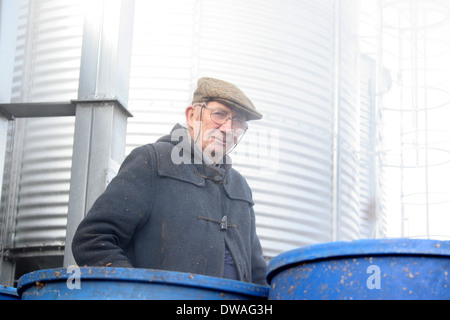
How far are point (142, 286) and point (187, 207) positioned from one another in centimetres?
102

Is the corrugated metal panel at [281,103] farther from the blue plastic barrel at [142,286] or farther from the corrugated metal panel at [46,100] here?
the blue plastic barrel at [142,286]

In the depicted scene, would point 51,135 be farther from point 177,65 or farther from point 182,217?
point 182,217

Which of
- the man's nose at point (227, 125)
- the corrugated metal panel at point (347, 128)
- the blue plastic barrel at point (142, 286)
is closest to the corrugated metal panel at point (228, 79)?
the corrugated metal panel at point (347, 128)

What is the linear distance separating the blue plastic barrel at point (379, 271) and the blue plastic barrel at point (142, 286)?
0.70ft

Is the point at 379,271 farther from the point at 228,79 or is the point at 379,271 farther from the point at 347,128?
the point at 347,128

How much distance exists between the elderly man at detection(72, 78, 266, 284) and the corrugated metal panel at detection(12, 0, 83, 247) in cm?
326

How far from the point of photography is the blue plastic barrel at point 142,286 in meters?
1.88

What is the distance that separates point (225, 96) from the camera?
308 centimetres

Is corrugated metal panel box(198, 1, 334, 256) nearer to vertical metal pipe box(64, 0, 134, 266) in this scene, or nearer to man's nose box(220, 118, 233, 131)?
vertical metal pipe box(64, 0, 134, 266)

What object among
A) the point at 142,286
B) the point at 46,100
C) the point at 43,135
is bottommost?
the point at 142,286

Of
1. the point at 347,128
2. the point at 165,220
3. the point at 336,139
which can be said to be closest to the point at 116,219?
the point at 165,220

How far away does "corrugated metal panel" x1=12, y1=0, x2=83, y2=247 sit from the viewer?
618cm

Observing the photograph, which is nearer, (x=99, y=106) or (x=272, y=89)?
(x=99, y=106)

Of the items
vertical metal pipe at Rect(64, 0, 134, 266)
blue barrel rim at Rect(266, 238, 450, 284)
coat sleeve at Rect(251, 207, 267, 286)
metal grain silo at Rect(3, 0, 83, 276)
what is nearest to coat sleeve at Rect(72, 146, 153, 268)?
coat sleeve at Rect(251, 207, 267, 286)
